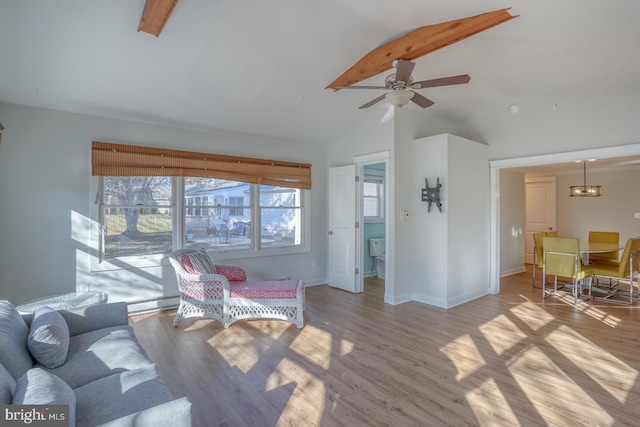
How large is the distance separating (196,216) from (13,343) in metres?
2.98

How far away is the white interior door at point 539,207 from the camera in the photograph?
7750mm

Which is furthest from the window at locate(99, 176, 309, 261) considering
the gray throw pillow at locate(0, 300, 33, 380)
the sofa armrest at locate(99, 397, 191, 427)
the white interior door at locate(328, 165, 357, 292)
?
the sofa armrest at locate(99, 397, 191, 427)

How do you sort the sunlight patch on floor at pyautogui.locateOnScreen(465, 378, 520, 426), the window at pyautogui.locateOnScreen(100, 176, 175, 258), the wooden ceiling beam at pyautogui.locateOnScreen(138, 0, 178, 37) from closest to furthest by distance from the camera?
the sunlight patch on floor at pyautogui.locateOnScreen(465, 378, 520, 426) → the wooden ceiling beam at pyautogui.locateOnScreen(138, 0, 178, 37) → the window at pyautogui.locateOnScreen(100, 176, 175, 258)

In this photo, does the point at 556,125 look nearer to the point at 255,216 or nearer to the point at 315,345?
the point at 315,345

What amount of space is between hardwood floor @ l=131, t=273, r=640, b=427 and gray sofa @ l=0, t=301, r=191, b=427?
60 centimetres

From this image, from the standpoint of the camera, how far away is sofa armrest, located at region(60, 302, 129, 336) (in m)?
2.50

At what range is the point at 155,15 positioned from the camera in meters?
2.51

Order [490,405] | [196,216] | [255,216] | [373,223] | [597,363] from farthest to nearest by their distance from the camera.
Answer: [373,223]
[255,216]
[196,216]
[597,363]
[490,405]

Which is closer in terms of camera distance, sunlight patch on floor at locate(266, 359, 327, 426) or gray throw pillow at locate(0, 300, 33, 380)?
gray throw pillow at locate(0, 300, 33, 380)

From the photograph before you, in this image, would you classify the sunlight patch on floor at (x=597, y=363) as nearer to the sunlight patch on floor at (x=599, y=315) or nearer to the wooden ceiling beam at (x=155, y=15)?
the sunlight patch on floor at (x=599, y=315)

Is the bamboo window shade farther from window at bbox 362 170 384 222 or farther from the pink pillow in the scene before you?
window at bbox 362 170 384 222

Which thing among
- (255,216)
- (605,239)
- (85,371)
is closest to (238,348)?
(85,371)

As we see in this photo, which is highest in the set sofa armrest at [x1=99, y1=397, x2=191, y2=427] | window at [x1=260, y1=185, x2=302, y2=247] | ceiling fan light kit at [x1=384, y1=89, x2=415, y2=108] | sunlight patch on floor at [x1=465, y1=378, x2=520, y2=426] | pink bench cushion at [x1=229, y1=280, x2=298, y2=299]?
ceiling fan light kit at [x1=384, y1=89, x2=415, y2=108]

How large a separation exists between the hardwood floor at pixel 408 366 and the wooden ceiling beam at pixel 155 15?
2868mm
